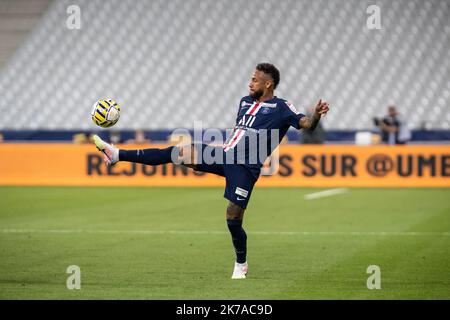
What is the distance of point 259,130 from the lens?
8.63 meters

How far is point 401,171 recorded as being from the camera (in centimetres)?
2130

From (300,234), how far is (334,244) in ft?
3.84

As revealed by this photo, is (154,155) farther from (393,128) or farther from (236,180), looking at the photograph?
(393,128)

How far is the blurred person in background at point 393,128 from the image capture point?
2372 cm

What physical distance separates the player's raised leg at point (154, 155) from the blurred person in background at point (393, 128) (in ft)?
51.6

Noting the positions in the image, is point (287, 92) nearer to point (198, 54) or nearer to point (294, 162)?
point (198, 54)

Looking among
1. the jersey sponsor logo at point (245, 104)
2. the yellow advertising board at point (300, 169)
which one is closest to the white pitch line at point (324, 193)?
the yellow advertising board at point (300, 169)

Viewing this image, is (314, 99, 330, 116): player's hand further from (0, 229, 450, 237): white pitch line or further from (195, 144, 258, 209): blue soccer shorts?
(0, 229, 450, 237): white pitch line

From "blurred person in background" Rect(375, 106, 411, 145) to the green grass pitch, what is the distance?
515 cm

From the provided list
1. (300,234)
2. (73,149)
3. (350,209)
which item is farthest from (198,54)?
(300,234)
